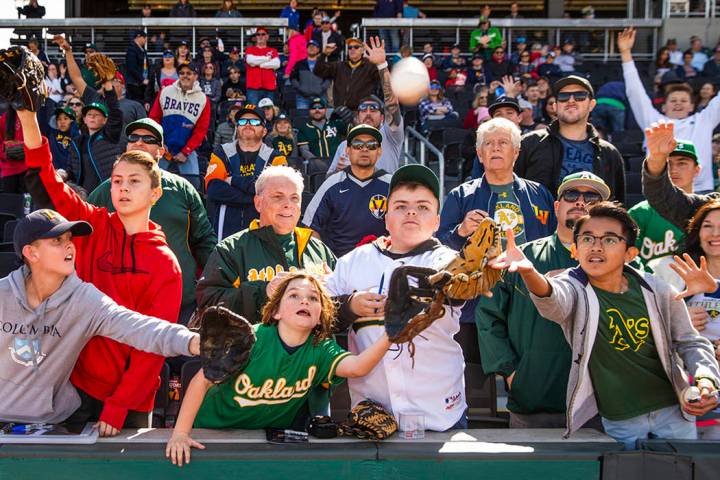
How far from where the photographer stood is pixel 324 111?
37.5 ft

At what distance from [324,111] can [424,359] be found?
26.9 feet

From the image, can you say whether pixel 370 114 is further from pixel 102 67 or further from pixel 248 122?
pixel 102 67

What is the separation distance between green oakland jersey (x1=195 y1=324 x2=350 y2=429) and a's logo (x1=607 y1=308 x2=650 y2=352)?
3.75 ft

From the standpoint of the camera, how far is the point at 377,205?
5.77m

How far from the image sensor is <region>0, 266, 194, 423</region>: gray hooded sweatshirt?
342 centimetres

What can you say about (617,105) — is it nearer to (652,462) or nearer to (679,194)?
(679,194)

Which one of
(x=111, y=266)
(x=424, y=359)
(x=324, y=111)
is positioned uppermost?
(x=324, y=111)

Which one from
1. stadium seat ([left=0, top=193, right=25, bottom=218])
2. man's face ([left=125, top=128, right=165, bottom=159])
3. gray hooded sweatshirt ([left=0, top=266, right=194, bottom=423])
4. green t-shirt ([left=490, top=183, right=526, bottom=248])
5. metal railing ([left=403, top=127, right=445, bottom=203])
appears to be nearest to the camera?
gray hooded sweatshirt ([left=0, top=266, right=194, bottom=423])

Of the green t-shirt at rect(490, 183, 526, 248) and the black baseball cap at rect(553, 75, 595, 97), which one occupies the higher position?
the black baseball cap at rect(553, 75, 595, 97)

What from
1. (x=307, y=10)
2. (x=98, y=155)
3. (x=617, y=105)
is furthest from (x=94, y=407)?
(x=307, y=10)

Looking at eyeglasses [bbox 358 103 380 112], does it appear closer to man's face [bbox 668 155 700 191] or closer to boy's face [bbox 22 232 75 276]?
man's face [bbox 668 155 700 191]

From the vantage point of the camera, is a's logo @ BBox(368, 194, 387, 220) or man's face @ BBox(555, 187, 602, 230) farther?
a's logo @ BBox(368, 194, 387, 220)

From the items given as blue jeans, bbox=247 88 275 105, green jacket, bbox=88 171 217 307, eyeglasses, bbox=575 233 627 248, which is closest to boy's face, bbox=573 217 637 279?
eyeglasses, bbox=575 233 627 248

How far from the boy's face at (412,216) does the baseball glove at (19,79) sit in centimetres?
167
